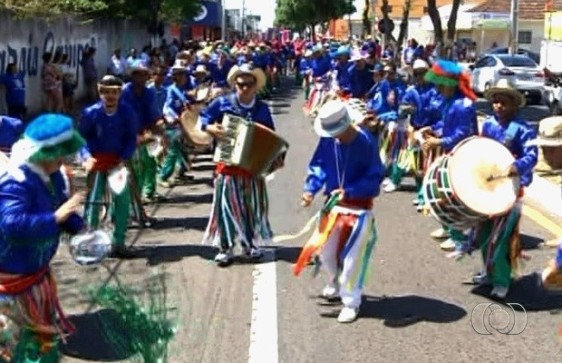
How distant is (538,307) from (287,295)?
2.00 m

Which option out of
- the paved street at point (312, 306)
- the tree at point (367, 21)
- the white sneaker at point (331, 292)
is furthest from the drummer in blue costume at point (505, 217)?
the tree at point (367, 21)

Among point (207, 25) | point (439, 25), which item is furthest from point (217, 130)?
point (207, 25)

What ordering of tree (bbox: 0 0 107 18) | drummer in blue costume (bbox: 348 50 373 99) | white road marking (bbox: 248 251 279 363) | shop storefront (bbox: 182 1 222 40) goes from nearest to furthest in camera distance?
1. white road marking (bbox: 248 251 279 363)
2. drummer in blue costume (bbox: 348 50 373 99)
3. tree (bbox: 0 0 107 18)
4. shop storefront (bbox: 182 1 222 40)

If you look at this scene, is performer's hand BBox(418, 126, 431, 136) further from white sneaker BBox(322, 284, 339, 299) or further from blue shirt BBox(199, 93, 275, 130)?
white sneaker BBox(322, 284, 339, 299)

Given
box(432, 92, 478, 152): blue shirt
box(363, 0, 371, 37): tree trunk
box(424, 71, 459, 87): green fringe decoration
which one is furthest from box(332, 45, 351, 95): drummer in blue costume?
box(363, 0, 371, 37): tree trunk

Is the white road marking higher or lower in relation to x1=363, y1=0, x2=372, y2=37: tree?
lower

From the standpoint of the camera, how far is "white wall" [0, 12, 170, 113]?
2075 centimetres

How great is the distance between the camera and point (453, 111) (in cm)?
905

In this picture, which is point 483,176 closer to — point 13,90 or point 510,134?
point 510,134

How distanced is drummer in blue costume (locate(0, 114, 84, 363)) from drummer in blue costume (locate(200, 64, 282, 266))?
154 inches

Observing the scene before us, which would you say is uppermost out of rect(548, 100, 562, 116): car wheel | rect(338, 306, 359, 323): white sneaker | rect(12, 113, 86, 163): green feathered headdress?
rect(12, 113, 86, 163): green feathered headdress

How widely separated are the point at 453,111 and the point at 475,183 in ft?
5.38

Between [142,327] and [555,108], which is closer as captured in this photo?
[142,327]

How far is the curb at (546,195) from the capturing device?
464 inches
